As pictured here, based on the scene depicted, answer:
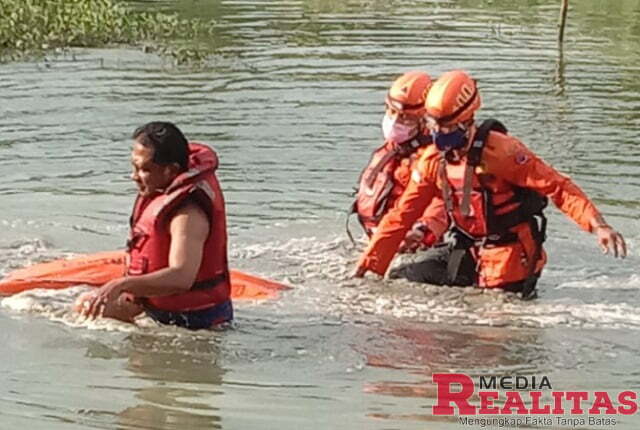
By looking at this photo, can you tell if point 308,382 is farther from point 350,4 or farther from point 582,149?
point 350,4

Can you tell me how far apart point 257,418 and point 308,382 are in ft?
1.91

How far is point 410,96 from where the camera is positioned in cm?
830

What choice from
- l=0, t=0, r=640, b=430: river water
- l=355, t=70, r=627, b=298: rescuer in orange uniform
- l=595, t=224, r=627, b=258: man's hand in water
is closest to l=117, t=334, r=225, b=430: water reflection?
l=0, t=0, r=640, b=430: river water

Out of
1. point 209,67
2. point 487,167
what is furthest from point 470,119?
point 209,67

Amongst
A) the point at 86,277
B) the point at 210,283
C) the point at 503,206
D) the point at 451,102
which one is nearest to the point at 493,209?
the point at 503,206

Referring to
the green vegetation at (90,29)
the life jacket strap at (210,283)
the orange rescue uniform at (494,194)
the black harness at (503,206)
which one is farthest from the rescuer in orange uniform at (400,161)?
the green vegetation at (90,29)

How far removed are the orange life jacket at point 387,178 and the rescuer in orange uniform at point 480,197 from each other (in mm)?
365

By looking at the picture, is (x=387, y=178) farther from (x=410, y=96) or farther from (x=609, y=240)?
(x=609, y=240)

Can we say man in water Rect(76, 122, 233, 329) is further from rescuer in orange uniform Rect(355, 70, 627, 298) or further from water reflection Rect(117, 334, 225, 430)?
rescuer in orange uniform Rect(355, 70, 627, 298)

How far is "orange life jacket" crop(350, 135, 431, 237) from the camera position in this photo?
332 inches

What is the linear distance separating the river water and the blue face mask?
913 millimetres

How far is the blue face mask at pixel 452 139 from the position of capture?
24.8ft

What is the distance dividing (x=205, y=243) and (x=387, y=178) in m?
2.05

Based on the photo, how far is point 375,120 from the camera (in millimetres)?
13562
